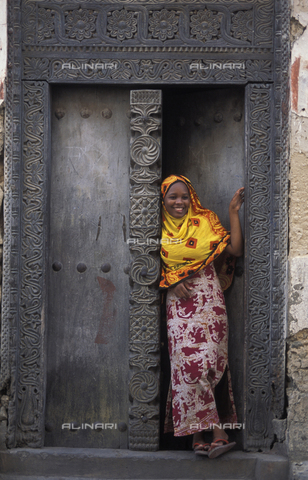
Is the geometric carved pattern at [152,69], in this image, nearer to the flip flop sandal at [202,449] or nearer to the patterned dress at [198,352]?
the patterned dress at [198,352]

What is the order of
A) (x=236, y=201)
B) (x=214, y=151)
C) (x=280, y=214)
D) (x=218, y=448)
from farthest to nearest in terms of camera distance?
1. (x=214, y=151)
2. (x=236, y=201)
3. (x=280, y=214)
4. (x=218, y=448)

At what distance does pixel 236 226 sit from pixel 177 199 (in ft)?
1.33

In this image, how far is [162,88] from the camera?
3389 millimetres

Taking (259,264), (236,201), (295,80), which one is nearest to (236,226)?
(236,201)

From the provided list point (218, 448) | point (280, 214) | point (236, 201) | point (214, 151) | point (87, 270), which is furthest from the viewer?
point (214, 151)

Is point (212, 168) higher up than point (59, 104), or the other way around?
point (59, 104)

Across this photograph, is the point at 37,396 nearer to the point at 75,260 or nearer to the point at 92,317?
the point at 92,317

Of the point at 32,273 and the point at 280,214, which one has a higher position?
the point at 280,214

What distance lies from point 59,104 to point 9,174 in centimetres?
59

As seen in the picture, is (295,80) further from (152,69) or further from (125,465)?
(125,465)

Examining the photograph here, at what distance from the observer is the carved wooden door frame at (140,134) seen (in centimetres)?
322

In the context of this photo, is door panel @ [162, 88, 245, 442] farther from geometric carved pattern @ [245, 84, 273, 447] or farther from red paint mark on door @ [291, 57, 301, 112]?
red paint mark on door @ [291, 57, 301, 112]

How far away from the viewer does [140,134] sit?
10.7 ft

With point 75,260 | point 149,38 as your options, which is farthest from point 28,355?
point 149,38
